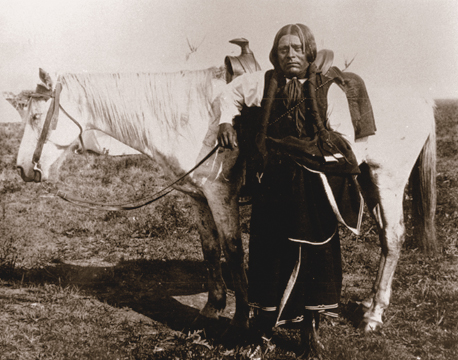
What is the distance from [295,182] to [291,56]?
0.87 metres

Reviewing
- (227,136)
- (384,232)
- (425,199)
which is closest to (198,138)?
(227,136)

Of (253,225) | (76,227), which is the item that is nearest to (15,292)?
(76,227)

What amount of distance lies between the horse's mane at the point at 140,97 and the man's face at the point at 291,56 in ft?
2.49

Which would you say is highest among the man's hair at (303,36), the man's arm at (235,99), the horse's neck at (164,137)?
the man's hair at (303,36)

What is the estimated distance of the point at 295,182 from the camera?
115 inches

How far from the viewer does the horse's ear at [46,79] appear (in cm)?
348

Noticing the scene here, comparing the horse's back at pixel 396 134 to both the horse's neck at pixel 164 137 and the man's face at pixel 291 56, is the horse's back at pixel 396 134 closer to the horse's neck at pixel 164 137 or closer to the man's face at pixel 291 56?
the man's face at pixel 291 56

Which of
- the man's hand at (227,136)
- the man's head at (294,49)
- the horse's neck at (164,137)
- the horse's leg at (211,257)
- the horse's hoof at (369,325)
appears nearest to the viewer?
the man's head at (294,49)

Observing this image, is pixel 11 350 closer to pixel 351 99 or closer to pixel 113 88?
pixel 113 88

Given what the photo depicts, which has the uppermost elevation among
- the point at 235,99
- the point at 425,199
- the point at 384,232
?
the point at 235,99

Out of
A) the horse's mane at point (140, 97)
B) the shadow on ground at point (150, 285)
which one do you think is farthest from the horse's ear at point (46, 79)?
the shadow on ground at point (150, 285)

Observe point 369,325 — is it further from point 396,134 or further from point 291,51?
point 291,51

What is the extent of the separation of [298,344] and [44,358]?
2012 millimetres

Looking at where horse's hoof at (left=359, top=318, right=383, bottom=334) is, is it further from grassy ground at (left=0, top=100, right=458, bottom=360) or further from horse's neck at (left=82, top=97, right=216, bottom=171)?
horse's neck at (left=82, top=97, right=216, bottom=171)
